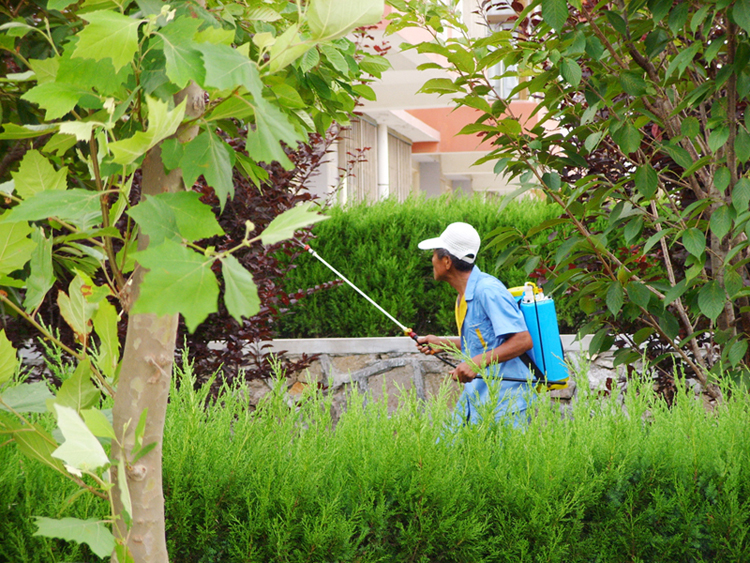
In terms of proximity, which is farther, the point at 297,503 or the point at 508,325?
the point at 508,325

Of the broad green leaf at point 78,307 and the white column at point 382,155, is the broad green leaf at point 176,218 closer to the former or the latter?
the broad green leaf at point 78,307

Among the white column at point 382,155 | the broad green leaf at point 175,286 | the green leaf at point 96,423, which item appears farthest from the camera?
the white column at point 382,155

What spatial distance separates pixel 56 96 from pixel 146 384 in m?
0.49

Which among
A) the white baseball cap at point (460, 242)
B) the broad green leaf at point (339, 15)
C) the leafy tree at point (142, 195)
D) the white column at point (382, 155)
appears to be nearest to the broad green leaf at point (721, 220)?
the white baseball cap at point (460, 242)

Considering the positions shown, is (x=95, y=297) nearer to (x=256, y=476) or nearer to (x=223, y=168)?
(x=223, y=168)

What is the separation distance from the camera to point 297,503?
6.88ft

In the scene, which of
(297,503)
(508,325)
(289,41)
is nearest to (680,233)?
(508,325)

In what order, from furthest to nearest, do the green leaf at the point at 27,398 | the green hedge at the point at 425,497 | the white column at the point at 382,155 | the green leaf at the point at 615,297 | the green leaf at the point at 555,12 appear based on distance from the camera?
the white column at the point at 382,155
the green leaf at the point at 615,297
the green leaf at the point at 555,12
the green hedge at the point at 425,497
the green leaf at the point at 27,398

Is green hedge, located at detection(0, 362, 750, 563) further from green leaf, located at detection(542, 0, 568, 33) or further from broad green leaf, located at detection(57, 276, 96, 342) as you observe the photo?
green leaf, located at detection(542, 0, 568, 33)

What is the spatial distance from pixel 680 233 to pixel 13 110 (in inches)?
102

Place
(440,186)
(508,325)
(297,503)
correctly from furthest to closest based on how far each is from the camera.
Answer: (440,186)
(508,325)
(297,503)

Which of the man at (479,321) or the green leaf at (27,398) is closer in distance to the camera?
the green leaf at (27,398)

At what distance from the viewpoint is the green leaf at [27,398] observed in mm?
1212

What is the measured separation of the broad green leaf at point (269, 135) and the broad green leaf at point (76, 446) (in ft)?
1.40
